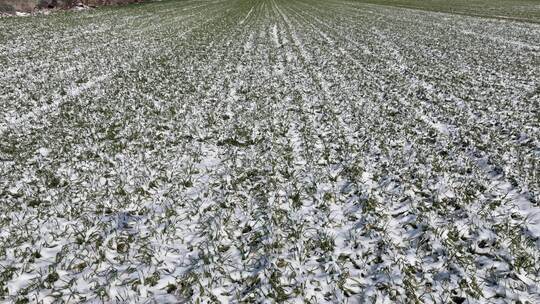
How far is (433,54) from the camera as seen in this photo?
810 inches

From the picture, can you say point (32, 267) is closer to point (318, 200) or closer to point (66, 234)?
point (66, 234)

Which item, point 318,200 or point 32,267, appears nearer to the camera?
point 32,267

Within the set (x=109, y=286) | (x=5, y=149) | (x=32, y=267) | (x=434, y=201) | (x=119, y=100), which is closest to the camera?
(x=109, y=286)

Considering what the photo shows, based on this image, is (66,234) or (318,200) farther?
(318,200)

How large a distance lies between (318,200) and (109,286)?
12.6ft

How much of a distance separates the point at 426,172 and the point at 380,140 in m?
1.89

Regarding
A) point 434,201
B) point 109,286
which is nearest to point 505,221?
point 434,201

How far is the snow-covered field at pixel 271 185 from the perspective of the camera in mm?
5277

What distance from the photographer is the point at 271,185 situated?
768cm

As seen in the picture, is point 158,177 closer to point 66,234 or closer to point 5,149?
point 66,234

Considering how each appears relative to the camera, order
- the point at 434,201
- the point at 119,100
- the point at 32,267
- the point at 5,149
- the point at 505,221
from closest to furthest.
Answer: the point at 32,267 < the point at 505,221 < the point at 434,201 < the point at 5,149 < the point at 119,100

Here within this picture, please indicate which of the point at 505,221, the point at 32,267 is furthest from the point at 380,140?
the point at 32,267

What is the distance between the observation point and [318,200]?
7145mm

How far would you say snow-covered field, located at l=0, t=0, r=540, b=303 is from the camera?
17.3 feet
